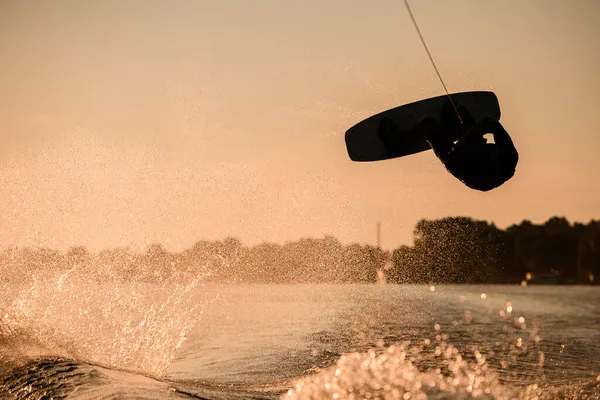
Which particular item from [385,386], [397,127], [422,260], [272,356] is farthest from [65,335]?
[422,260]

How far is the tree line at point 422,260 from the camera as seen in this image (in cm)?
3929

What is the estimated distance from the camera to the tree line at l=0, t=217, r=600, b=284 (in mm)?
39294

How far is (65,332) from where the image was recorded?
1220 cm

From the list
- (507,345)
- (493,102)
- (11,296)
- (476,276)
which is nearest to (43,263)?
(11,296)

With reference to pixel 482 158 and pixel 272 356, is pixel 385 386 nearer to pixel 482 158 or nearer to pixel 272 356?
pixel 482 158

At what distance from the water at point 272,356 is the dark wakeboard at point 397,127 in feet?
10.9

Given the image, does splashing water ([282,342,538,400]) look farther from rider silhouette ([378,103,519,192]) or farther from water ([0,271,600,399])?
rider silhouette ([378,103,519,192])

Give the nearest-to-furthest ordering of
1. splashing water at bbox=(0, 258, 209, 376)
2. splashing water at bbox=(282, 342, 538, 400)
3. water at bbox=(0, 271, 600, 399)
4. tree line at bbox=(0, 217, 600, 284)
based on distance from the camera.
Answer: splashing water at bbox=(282, 342, 538, 400) < water at bbox=(0, 271, 600, 399) < splashing water at bbox=(0, 258, 209, 376) < tree line at bbox=(0, 217, 600, 284)

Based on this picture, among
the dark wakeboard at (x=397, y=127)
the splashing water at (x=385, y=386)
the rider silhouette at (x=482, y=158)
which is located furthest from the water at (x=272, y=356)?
the dark wakeboard at (x=397, y=127)

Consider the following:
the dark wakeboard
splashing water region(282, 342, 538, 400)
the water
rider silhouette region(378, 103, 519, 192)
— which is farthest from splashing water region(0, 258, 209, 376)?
rider silhouette region(378, 103, 519, 192)

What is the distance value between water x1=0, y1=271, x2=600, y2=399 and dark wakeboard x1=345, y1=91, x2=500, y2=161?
10.9ft

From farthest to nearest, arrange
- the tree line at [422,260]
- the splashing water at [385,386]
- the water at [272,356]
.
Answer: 1. the tree line at [422,260]
2. the water at [272,356]
3. the splashing water at [385,386]

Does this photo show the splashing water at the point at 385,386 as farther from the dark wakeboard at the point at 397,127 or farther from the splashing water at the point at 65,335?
the splashing water at the point at 65,335

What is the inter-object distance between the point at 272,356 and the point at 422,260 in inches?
3545
